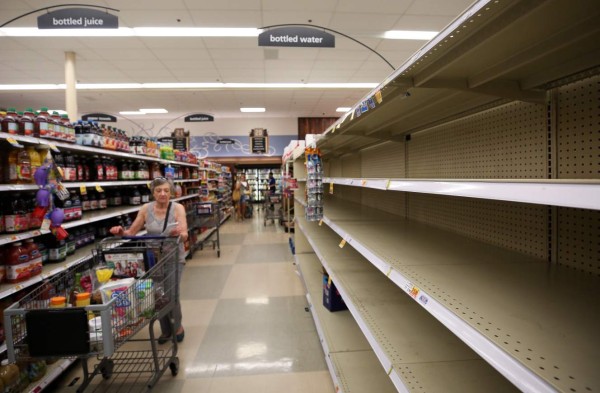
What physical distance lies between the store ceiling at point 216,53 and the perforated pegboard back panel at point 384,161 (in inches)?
98.7

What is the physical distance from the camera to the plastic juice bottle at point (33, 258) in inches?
87.7

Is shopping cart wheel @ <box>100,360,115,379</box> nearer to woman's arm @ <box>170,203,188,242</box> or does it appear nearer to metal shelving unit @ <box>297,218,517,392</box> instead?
woman's arm @ <box>170,203,188,242</box>

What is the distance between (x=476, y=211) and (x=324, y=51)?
17.5 feet

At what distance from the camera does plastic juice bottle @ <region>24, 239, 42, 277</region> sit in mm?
2229

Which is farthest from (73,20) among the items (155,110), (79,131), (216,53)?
(155,110)

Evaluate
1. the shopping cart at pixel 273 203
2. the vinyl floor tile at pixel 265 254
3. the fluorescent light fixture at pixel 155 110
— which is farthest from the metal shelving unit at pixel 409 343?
the fluorescent light fixture at pixel 155 110

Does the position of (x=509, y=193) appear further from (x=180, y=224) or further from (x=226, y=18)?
(x=226, y=18)

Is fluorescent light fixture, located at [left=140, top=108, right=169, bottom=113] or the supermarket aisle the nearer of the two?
the supermarket aisle

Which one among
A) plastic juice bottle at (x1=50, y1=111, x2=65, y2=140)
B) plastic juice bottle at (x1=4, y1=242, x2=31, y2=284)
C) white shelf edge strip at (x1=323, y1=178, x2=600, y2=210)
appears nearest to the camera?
white shelf edge strip at (x1=323, y1=178, x2=600, y2=210)

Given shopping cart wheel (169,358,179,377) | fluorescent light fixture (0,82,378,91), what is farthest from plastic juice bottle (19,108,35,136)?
fluorescent light fixture (0,82,378,91)

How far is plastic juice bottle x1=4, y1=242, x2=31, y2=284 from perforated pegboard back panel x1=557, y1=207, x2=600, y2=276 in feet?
10.3

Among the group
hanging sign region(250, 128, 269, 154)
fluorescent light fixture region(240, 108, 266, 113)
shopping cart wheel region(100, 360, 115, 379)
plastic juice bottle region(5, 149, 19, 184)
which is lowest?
shopping cart wheel region(100, 360, 115, 379)

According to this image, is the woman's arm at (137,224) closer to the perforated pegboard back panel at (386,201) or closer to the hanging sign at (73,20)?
the hanging sign at (73,20)

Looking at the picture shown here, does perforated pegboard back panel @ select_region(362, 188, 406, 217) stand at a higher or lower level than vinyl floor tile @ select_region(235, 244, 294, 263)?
higher
